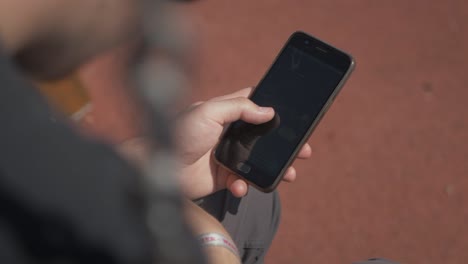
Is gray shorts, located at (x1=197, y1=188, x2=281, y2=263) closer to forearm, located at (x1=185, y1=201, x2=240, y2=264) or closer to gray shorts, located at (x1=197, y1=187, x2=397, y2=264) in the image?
gray shorts, located at (x1=197, y1=187, x2=397, y2=264)

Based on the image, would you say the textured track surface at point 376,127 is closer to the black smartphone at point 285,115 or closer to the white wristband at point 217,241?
the black smartphone at point 285,115

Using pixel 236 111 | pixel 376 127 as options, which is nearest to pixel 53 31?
pixel 236 111

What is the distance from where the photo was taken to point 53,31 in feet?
1.59

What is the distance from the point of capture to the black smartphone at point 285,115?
3.84 ft

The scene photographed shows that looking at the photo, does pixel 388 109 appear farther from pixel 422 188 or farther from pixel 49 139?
pixel 49 139

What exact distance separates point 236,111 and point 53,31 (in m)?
0.68

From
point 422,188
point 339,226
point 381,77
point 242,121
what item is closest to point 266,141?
point 242,121

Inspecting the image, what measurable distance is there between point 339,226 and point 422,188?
0.32m

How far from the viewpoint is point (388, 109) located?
194 cm

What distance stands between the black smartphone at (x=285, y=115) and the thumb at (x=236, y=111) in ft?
0.14

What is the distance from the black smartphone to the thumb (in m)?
0.04

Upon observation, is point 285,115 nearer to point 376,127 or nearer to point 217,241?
point 217,241

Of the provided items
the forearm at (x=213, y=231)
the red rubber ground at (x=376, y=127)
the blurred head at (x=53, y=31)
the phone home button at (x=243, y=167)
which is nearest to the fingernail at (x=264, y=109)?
the phone home button at (x=243, y=167)

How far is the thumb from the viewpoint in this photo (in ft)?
3.66
